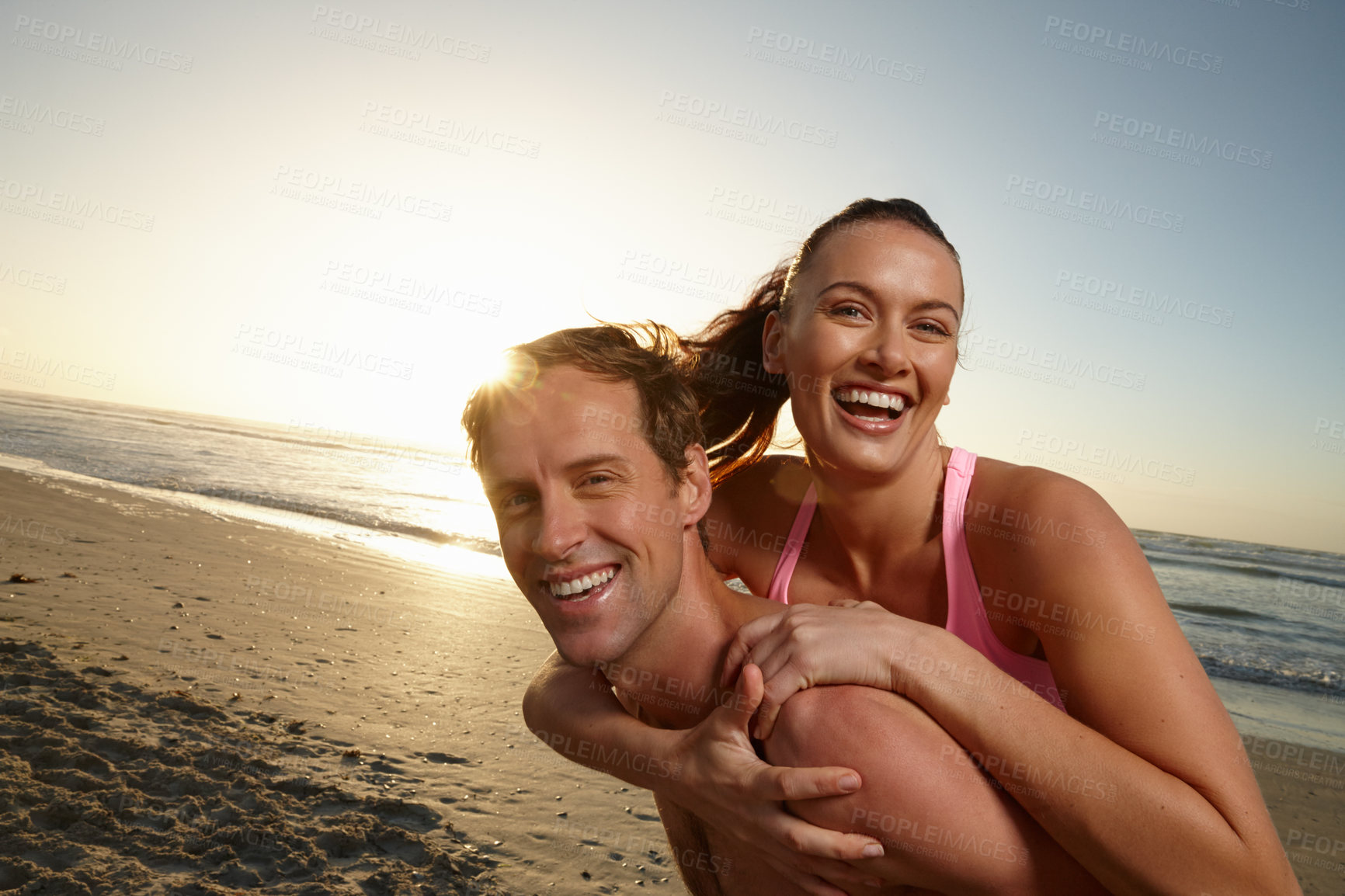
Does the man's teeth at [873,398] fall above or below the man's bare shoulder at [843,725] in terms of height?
above

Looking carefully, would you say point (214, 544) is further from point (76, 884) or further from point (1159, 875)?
point (1159, 875)

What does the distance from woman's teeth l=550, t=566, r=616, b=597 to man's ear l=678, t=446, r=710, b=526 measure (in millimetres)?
414

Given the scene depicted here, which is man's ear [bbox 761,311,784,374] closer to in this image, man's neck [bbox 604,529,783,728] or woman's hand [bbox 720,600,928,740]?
man's neck [bbox 604,529,783,728]

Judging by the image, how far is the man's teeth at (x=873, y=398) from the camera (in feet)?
9.71

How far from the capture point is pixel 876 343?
2930 millimetres

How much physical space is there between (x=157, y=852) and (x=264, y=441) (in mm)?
28857

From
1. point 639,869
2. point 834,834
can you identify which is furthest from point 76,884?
point 834,834

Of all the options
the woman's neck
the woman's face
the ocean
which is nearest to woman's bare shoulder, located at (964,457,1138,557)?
the woman's neck

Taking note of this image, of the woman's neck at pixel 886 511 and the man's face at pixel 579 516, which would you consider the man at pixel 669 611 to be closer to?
the man's face at pixel 579 516

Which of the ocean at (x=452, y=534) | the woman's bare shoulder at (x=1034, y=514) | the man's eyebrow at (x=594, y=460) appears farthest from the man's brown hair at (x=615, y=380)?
the ocean at (x=452, y=534)

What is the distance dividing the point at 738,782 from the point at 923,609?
4.38 feet

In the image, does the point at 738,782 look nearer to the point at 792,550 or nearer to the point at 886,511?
the point at 886,511

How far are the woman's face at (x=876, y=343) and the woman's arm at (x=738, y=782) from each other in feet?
3.85

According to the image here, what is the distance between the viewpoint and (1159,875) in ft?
6.70
